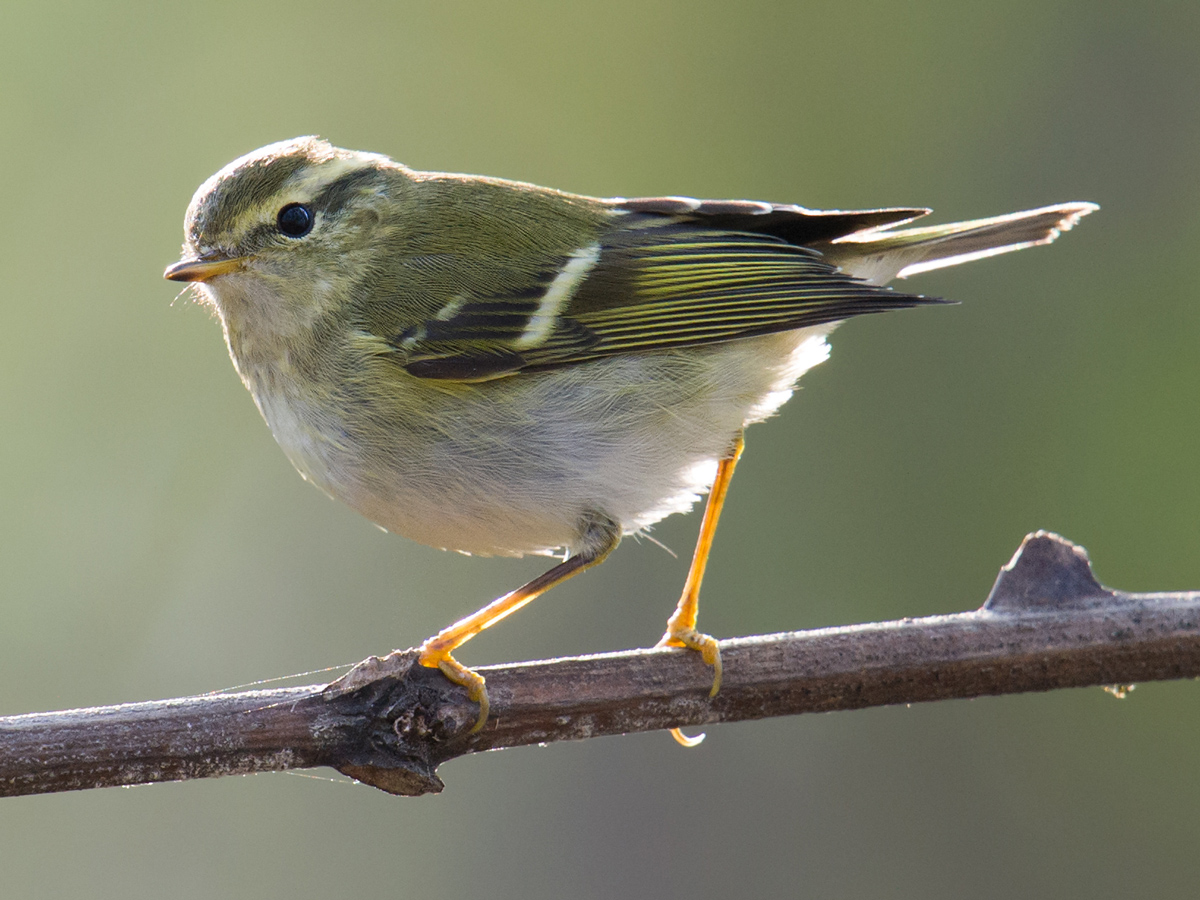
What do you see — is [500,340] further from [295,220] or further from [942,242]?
[942,242]

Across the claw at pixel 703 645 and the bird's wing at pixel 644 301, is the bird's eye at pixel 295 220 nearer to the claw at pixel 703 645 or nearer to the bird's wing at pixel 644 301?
the bird's wing at pixel 644 301

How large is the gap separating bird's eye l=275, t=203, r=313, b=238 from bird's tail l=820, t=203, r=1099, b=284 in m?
1.46

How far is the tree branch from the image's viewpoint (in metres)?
2.19

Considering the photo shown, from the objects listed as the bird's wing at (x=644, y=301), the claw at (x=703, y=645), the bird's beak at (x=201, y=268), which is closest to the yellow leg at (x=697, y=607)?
the claw at (x=703, y=645)

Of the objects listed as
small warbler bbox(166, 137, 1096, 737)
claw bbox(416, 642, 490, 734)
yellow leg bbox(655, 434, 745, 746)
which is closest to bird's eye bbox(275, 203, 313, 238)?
small warbler bbox(166, 137, 1096, 737)

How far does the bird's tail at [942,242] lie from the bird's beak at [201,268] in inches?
64.9

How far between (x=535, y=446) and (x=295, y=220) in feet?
A: 2.79

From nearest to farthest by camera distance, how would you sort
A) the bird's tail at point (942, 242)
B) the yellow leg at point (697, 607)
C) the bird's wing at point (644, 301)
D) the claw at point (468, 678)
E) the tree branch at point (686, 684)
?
the tree branch at point (686, 684)
the claw at point (468, 678)
the yellow leg at point (697, 607)
the bird's wing at point (644, 301)
the bird's tail at point (942, 242)

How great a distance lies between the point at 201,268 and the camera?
292cm

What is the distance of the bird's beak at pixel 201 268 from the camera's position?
2877 millimetres

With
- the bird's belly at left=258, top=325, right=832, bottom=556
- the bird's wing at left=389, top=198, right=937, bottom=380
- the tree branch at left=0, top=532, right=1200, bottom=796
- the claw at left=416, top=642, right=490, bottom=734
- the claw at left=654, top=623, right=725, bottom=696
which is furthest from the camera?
the bird's wing at left=389, top=198, right=937, bottom=380

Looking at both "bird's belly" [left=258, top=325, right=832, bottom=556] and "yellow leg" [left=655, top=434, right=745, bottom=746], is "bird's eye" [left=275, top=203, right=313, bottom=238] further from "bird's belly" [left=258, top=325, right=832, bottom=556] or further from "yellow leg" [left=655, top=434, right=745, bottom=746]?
"yellow leg" [left=655, top=434, right=745, bottom=746]

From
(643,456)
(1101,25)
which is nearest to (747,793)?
(643,456)

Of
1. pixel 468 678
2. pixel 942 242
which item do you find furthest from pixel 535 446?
pixel 942 242
